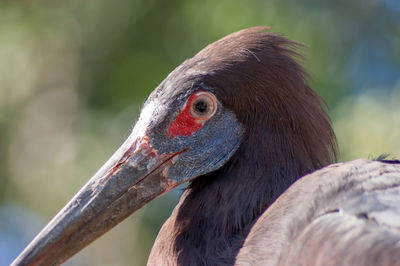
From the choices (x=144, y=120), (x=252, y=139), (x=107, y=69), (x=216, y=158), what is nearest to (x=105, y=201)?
(x=144, y=120)

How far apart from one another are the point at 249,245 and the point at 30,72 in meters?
7.24

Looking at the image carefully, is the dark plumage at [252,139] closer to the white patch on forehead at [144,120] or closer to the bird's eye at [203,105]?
the bird's eye at [203,105]

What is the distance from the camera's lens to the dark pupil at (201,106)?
334 centimetres

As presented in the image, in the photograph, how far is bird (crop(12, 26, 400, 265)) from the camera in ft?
10.4

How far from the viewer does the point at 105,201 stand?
10.6 feet

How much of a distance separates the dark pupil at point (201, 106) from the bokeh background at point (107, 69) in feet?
15.1

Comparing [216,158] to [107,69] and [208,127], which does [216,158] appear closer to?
[208,127]

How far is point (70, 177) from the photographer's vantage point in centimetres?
834

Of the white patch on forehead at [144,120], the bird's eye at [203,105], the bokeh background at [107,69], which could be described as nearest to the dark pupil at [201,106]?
the bird's eye at [203,105]

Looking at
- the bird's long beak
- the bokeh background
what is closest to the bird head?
the bird's long beak

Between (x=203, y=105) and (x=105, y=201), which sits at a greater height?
(x=203, y=105)

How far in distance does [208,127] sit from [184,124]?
12 cm

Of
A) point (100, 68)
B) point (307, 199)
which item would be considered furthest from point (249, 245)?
point (100, 68)

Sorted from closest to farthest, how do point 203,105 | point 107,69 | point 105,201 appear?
1. point 105,201
2. point 203,105
3. point 107,69
